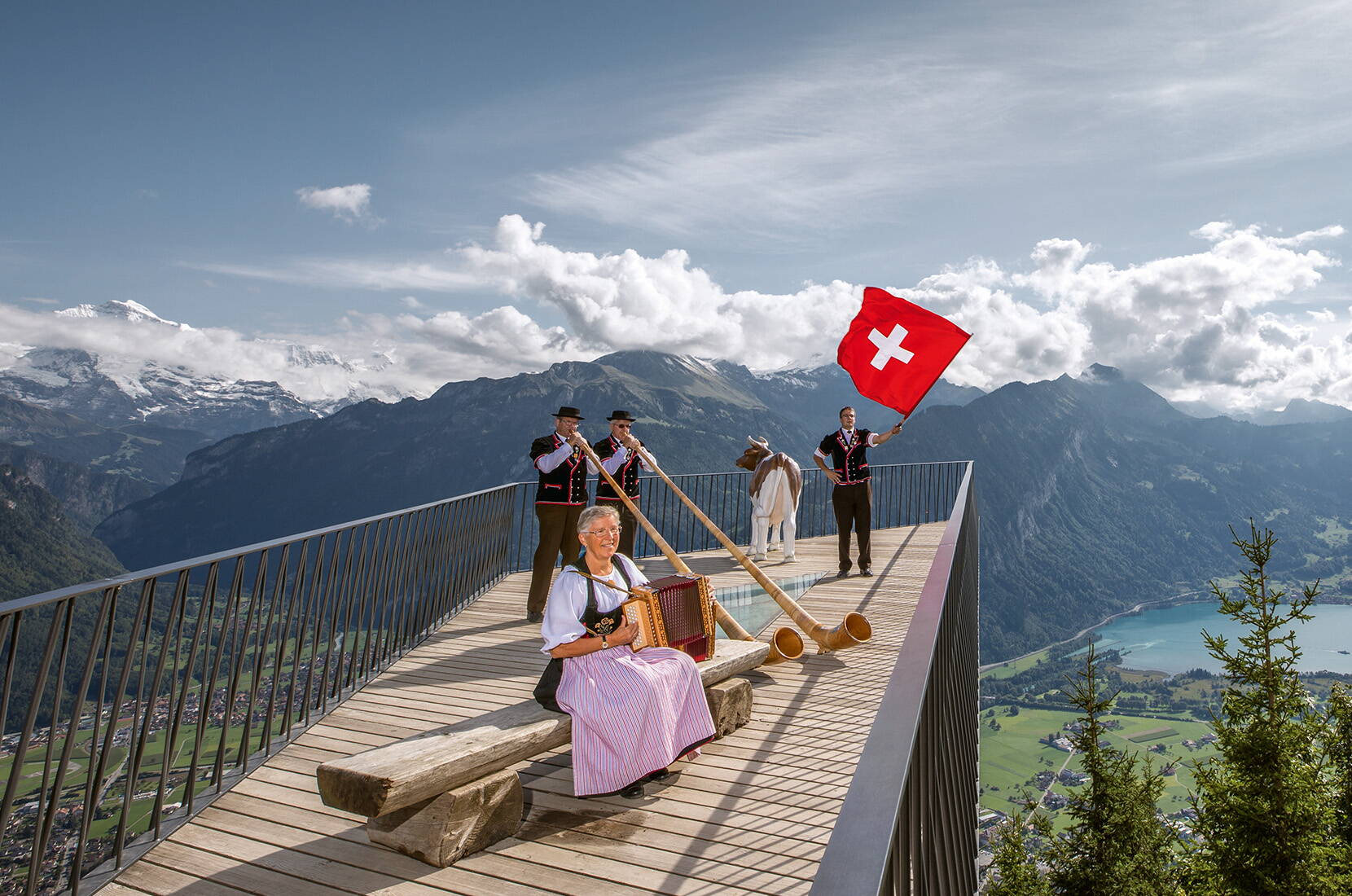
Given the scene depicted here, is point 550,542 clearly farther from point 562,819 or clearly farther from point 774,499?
point 774,499

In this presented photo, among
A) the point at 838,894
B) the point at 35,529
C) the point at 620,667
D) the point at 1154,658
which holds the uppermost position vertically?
the point at 838,894

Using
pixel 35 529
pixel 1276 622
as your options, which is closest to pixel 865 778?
pixel 1276 622

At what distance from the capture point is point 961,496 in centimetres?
579

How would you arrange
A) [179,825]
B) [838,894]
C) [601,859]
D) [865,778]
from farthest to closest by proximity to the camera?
[179,825] < [601,859] < [865,778] < [838,894]

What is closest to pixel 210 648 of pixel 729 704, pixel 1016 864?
pixel 729 704

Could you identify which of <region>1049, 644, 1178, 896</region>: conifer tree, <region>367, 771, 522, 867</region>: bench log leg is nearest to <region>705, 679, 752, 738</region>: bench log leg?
<region>367, 771, 522, 867</region>: bench log leg

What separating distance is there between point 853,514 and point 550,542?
3.54 meters

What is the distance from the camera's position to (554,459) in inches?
289

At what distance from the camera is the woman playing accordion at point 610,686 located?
3.72 meters

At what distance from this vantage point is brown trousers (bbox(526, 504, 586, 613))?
24.4ft

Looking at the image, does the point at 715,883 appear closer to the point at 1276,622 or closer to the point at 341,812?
the point at 341,812

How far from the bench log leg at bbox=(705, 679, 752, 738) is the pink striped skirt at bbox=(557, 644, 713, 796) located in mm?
644

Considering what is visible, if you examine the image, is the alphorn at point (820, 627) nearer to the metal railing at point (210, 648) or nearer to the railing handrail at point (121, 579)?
the metal railing at point (210, 648)

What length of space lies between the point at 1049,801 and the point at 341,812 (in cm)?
11195
